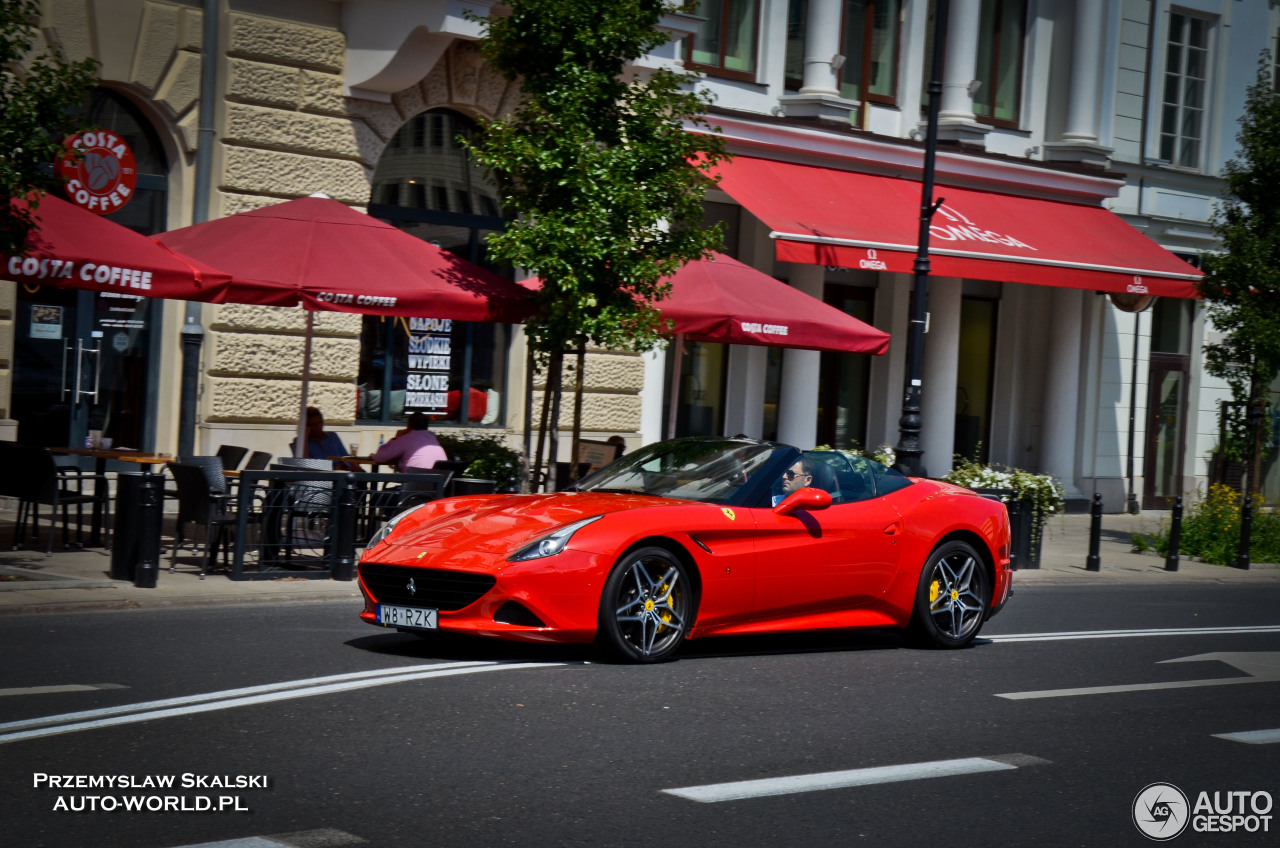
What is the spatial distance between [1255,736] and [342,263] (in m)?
8.06

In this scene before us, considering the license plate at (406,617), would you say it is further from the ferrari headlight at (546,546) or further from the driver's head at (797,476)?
the driver's head at (797,476)

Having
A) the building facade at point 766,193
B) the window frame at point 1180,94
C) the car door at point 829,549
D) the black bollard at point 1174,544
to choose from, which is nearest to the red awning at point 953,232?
the building facade at point 766,193

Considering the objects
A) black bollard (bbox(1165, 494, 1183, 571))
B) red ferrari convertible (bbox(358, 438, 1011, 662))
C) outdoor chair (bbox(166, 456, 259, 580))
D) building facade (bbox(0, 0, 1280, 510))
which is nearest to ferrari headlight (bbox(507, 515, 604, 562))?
red ferrari convertible (bbox(358, 438, 1011, 662))

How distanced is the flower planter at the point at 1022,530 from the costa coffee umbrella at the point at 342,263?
6348 mm

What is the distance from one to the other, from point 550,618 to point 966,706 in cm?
228

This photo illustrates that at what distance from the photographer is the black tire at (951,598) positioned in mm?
10227

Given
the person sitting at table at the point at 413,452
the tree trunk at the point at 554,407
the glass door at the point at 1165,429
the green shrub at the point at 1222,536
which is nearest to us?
the person sitting at table at the point at 413,452

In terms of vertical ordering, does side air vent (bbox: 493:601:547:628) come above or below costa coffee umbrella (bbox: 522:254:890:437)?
below

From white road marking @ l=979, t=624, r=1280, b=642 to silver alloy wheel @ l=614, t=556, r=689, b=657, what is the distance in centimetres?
328

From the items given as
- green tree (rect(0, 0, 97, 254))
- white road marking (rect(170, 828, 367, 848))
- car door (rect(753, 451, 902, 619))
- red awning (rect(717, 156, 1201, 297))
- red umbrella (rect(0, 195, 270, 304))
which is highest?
red awning (rect(717, 156, 1201, 297))

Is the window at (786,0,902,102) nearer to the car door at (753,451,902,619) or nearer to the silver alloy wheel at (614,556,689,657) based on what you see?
the car door at (753,451,902,619)

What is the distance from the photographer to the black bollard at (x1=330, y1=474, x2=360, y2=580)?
12500mm

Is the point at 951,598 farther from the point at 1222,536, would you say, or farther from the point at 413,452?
the point at 1222,536

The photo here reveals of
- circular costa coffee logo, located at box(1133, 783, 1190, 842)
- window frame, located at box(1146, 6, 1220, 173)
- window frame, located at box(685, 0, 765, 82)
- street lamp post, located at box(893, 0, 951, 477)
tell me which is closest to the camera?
circular costa coffee logo, located at box(1133, 783, 1190, 842)
